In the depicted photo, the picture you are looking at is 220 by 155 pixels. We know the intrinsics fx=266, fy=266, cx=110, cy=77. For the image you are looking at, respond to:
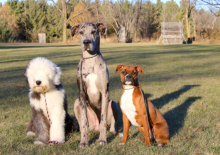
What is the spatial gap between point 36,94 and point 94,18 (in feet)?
161

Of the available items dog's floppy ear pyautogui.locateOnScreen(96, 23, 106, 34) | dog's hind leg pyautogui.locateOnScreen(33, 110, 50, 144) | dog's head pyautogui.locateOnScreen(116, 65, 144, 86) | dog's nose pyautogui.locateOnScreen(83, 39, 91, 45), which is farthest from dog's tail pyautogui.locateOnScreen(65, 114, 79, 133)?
dog's floppy ear pyautogui.locateOnScreen(96, 23, 106, 34)

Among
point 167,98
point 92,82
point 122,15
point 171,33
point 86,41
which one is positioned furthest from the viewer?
point 122,15

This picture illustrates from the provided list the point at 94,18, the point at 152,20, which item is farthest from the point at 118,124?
the point at 152,20

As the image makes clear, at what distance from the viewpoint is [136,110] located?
3.78 metres

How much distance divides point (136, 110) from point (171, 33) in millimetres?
35102

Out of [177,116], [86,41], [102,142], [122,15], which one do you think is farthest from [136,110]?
[122,15]

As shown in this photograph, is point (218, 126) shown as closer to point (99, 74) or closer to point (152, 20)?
point (99, 74)

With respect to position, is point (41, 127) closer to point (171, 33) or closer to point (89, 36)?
point (89, 36)

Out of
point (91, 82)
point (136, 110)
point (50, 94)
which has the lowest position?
point (136, 110)

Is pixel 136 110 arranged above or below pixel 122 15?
below

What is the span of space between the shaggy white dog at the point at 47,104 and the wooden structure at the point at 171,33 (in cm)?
3401

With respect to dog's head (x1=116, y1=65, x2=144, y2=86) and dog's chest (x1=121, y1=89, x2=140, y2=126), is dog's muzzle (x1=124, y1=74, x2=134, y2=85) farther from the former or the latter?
dog's chest (x1=121, y1=89, x2=140, y2=126)

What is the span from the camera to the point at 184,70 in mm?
11914

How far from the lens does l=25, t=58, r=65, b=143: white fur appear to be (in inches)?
152
